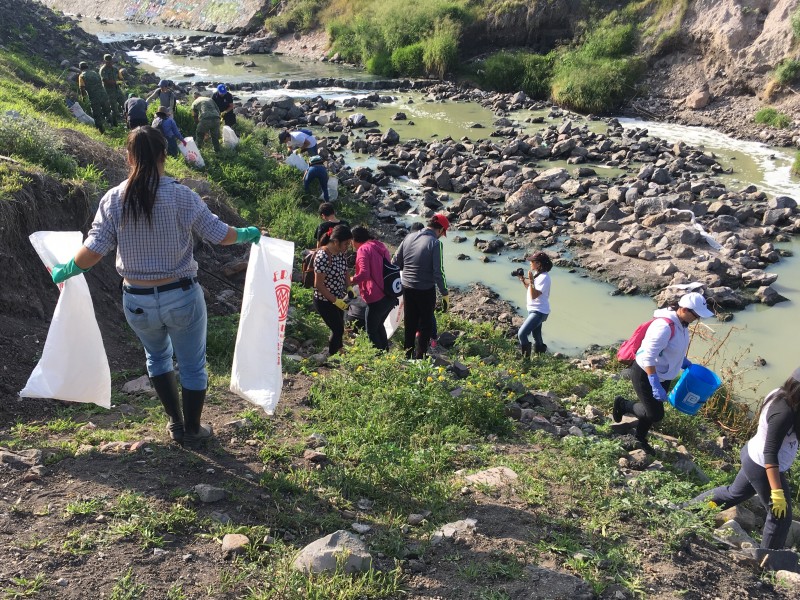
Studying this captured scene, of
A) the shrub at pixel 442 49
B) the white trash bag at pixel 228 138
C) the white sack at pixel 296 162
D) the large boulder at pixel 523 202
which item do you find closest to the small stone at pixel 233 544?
the large boulder at pixel 523 202

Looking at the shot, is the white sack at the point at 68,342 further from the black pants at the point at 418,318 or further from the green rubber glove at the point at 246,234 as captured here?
the black pants at the point at 418,318

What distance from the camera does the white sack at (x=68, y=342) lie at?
4.13 metres

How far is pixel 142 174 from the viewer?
11.8 feet

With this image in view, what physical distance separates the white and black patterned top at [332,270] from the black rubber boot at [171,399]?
223 cm

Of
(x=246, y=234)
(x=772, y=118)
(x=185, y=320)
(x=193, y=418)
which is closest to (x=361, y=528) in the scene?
(x=193, y=418)

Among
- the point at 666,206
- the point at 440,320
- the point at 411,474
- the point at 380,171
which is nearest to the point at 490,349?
the point at 440,320

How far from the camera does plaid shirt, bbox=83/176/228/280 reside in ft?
12.0

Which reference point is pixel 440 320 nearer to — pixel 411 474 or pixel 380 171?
pixel 411 474

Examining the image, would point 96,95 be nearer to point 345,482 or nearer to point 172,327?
point 172,327

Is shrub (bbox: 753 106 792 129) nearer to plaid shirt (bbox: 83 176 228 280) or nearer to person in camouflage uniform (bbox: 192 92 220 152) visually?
person in camouflage uniform (bbox: 192 92 220 152)

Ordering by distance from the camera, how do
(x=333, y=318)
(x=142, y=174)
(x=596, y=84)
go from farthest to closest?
(x=596, y=84), (x=333, y=318), (x=142, y=174)

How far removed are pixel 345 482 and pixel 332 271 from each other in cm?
245

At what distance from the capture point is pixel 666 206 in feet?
42.7

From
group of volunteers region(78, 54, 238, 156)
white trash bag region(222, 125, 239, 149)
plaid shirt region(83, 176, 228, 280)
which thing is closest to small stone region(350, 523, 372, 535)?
plaid shirt region(83, 176, 228, 280)
